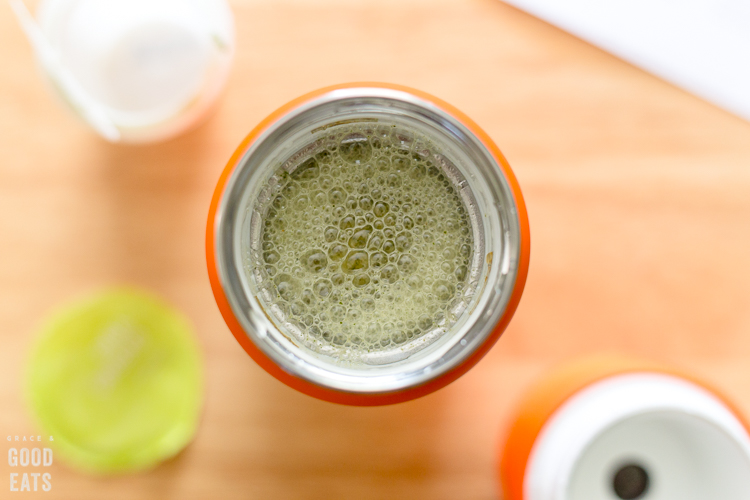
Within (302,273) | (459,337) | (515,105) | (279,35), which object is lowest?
(459,337)

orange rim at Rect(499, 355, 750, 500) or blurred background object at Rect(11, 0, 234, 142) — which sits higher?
blurred background object at Rect(11, 0, 234, 142)

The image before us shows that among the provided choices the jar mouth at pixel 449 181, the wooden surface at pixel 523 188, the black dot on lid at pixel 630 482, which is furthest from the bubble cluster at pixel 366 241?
the black dot on lid at pixel 630 482

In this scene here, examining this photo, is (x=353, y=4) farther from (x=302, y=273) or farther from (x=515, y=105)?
(x=302, y=273)

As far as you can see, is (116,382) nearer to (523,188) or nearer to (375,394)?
(375,394)

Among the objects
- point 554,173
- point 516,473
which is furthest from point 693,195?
point 516,473

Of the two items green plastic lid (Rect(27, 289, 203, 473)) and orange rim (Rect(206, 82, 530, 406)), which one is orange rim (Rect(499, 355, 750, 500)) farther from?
green plastic lid (Rect(27, 289, 203, 473))

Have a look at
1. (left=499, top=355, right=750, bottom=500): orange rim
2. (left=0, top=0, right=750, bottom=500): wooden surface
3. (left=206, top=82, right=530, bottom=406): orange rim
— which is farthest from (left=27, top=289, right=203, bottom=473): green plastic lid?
(left=499, top=355, right=750, bottom=500): orange rim

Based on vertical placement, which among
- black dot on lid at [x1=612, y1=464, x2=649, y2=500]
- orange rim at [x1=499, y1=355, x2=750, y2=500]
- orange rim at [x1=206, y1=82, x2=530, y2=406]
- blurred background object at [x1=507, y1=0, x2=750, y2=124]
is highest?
blurred background object at [x1=507, y1=0, x2=750, y2=124]

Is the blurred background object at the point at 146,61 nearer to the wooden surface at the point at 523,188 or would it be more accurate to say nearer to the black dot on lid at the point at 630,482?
the wooden surface at the point at 523,188

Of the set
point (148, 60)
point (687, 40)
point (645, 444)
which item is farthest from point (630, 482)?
point (148, 60)
